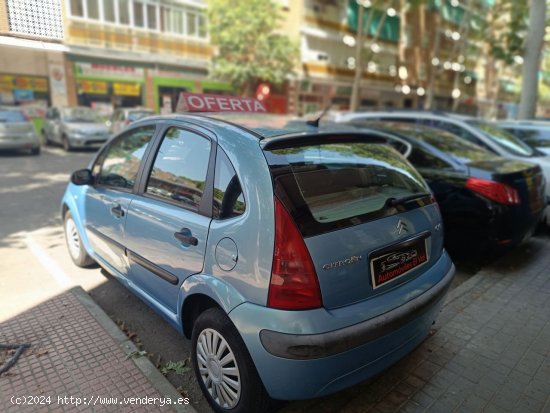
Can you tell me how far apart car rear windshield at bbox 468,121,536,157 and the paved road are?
2.45 m

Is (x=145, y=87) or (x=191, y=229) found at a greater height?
(x=145, y=87)

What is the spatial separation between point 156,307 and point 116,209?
87 centimetres

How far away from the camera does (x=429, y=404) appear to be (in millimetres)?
2471

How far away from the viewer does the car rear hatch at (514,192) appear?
165 inches

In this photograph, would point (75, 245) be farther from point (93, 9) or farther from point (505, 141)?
point (93, 9)

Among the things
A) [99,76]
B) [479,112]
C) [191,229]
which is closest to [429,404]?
[191,229]

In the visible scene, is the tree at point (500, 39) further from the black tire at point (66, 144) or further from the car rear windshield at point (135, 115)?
the black tire at point (66, 144)

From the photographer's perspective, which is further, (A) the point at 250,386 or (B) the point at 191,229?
(B) the point at 191,229

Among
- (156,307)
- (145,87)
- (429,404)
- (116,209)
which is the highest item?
(145,87)

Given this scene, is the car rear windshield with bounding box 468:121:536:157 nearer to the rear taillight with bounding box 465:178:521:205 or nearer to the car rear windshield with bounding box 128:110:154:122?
the rear taillight with bounding box 465:178:521:205

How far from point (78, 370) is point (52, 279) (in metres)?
1.74

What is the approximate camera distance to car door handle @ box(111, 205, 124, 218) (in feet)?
10.5

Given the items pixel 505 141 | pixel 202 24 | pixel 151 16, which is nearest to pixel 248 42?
pixel 202 24

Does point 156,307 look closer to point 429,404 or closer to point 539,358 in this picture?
point 429,404
